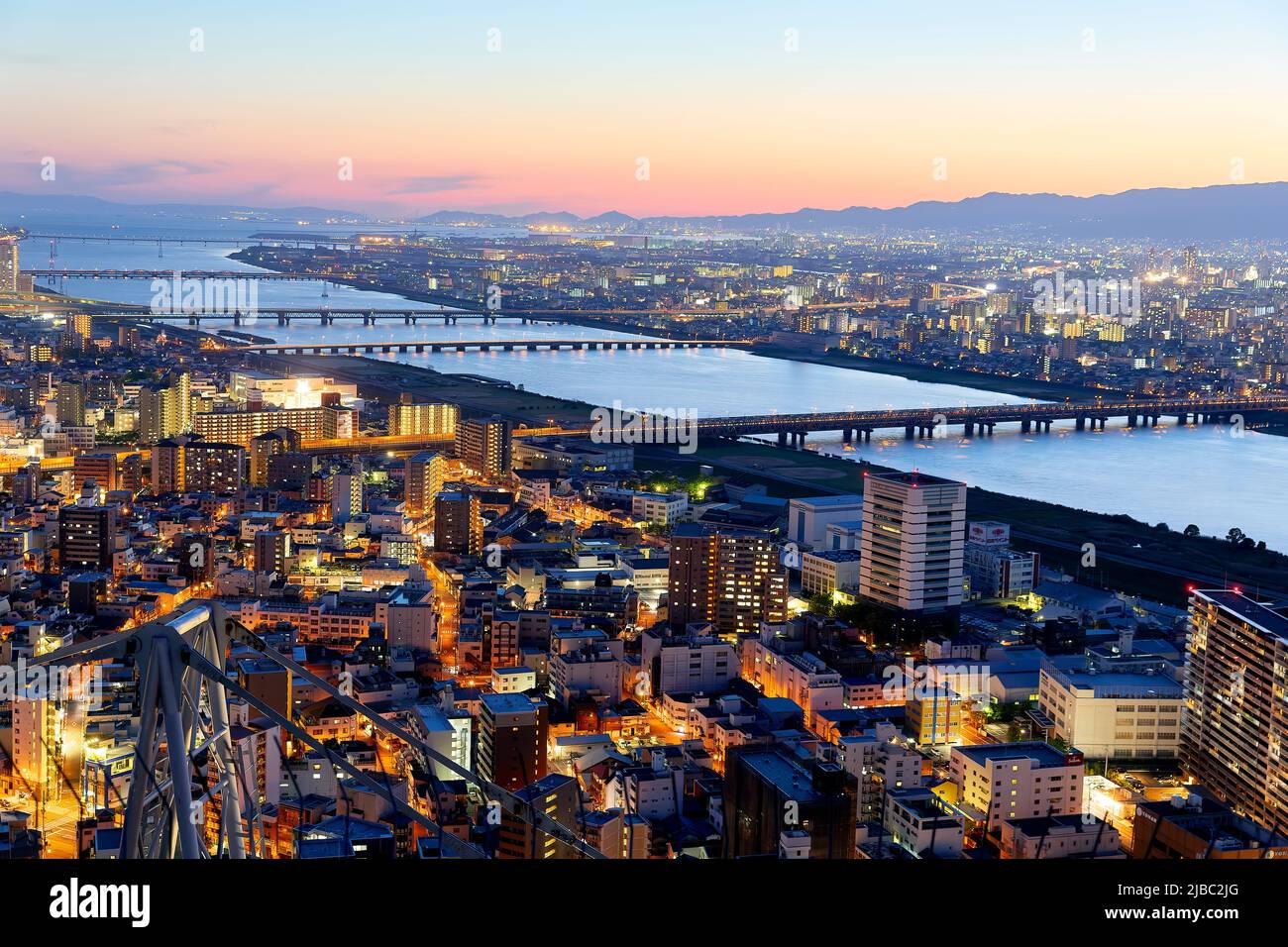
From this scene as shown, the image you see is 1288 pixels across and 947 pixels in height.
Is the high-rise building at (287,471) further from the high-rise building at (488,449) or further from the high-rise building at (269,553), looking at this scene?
the high-rise building at (269,553)

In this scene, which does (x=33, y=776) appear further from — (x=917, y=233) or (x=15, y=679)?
(x=917, y=233)

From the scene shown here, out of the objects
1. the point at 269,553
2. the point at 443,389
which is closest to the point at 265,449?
the point at 269,553

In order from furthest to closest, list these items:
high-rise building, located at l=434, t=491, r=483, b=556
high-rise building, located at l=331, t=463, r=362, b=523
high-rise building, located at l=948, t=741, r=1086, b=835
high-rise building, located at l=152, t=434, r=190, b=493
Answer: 1. high-rise building, located at l=152, t=434, r=190, b=493
2. high-rise building, located at l=331, t=463, r=362, b=523
3. high-rise building, located at l=434, t=491, r=483, b=556
4. high-rise building, located at l=948, t=741, r=1086, b=835

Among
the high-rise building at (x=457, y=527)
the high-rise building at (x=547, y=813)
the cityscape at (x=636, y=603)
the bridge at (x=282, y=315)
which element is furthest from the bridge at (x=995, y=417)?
the bridge at (x=282, y=315)

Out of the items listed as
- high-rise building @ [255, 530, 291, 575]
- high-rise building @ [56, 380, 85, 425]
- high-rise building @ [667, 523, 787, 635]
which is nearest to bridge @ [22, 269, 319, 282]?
high-rise building @ [56, 380, 85, 425]

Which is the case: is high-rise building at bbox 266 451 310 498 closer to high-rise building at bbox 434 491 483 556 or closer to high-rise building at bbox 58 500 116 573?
high-rise building at bbox 434 491 483 556
